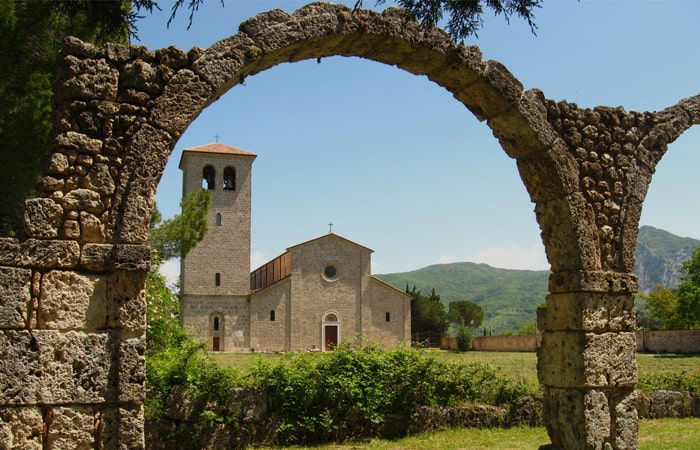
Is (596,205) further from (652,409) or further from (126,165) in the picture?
(652,409)

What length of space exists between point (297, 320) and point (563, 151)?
3895cm

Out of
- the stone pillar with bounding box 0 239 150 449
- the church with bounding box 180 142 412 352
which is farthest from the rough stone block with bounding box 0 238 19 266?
the church with bounding box 180 142 412 352

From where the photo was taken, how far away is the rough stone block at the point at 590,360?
21.8 ft

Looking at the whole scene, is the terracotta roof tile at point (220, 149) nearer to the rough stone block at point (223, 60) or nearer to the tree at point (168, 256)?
the tree at point (168, 256)

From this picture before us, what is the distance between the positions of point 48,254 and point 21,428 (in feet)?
4.24

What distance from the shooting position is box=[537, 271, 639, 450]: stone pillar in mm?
6617

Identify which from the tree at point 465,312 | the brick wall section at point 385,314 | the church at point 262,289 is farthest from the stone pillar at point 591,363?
the tree at point 465,312

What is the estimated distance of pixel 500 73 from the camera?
6.60 metres

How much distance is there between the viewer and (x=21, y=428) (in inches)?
185

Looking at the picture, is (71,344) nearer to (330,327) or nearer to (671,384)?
(671,384)

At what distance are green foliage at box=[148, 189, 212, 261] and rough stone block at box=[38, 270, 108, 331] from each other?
41.1ft

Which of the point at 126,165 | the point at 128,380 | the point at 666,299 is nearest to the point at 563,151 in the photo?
the point at 126,165

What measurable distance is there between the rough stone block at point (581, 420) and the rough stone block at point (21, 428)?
5036 millimetres

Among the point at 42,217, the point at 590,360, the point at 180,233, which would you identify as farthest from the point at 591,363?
the point at 180,233
